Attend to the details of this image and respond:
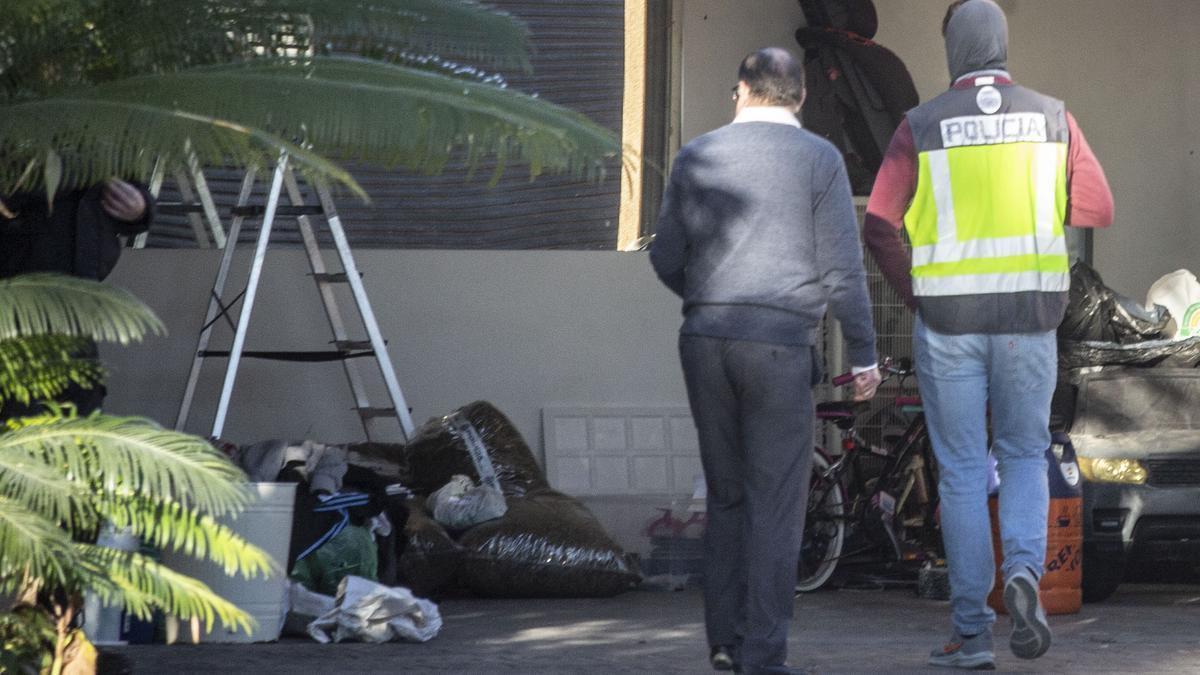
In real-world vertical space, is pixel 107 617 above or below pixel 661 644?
above

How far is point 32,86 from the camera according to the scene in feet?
16.8

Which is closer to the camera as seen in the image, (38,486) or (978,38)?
(38,486)

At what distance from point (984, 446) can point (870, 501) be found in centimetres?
269

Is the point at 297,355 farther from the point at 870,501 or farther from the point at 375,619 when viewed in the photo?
the point at 870,501

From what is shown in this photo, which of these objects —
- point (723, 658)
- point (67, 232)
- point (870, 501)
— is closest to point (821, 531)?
point (870, 501)

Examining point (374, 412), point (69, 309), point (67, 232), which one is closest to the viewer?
point (69, 309)

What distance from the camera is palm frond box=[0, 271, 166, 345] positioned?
13.3ft

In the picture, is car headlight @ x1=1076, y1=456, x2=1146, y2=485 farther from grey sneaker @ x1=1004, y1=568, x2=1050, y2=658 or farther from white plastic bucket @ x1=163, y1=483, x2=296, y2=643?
white plastic bucket @ x1=163, y1=483, x2=296, y2=643

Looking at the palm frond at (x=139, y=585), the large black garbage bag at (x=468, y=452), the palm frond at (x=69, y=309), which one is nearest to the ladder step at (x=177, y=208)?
the large black garbage bag at (x=468, y=452)

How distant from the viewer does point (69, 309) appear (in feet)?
13.6

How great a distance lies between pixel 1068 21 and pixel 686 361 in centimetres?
623

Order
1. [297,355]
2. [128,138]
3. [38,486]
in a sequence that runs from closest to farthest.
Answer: [38,486] < [128,138] < [297,355]

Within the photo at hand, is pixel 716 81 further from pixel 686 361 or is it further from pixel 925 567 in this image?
pixel 686 361

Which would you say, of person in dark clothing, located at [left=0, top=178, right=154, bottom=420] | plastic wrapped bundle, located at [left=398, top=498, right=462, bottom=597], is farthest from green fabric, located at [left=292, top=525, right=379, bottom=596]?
person in dark clothing, located at [left=0, top=178, right=154, bottom=420]
